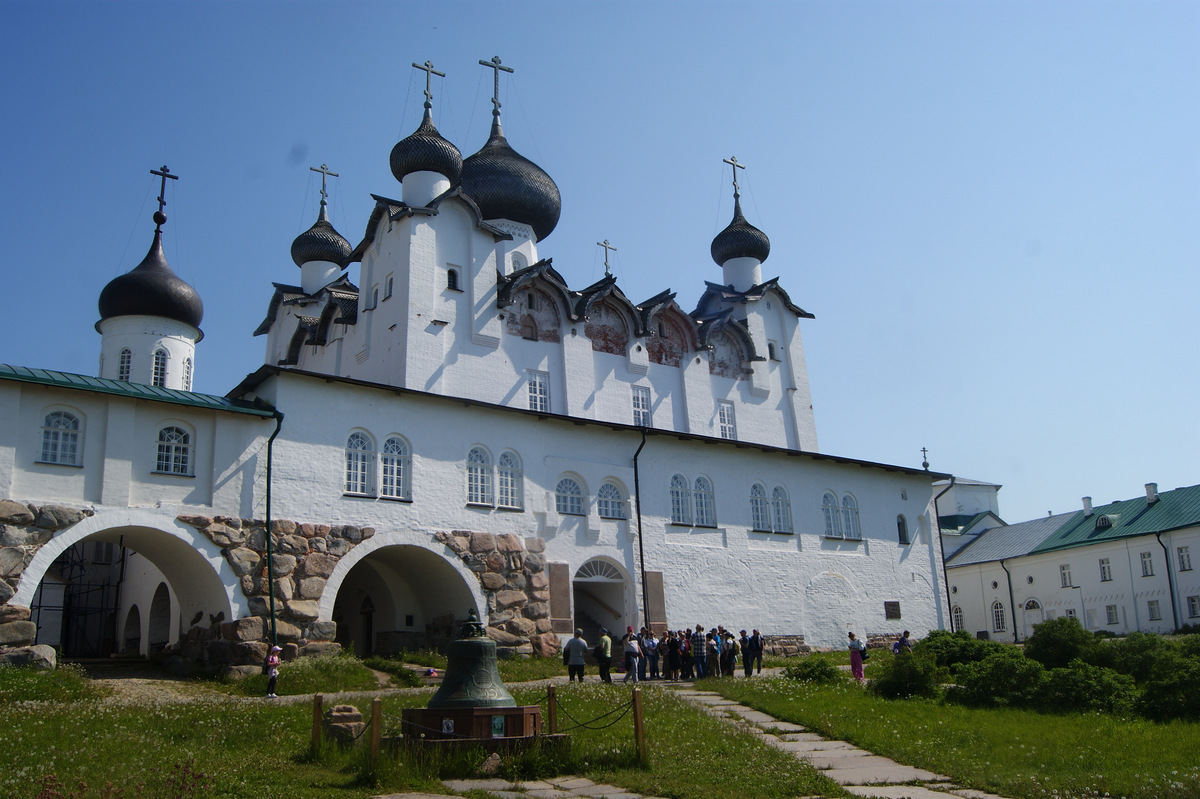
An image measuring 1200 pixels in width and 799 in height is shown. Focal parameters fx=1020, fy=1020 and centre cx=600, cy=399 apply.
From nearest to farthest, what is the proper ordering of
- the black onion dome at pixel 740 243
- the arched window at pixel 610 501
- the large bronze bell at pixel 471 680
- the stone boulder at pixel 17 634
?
the large bronze bell at pixel 471 680 < the stone boulder at pixel 17 634 < the arched window at pixel 610 501 < the black onion dome at pixel 740 243

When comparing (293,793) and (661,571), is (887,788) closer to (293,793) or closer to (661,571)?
(293,793)

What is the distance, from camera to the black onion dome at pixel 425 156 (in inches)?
1133

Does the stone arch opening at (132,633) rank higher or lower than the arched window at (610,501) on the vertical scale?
lower

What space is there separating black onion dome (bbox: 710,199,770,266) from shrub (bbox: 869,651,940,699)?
66.4 ft

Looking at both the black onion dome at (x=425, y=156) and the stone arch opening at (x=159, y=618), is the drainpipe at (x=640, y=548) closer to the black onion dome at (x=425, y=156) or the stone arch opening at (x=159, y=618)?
the black onion dome at (x=425, y=156)

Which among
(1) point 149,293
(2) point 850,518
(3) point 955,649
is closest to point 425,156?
(1) point 149,293

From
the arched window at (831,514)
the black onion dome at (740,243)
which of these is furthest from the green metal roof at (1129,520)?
the black onion dome at (740,243)

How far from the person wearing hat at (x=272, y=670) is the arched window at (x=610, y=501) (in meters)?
8.72

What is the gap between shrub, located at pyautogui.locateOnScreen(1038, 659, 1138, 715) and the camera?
48.1ft

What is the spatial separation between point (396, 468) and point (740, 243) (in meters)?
17.6

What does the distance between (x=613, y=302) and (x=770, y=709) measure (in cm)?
1671

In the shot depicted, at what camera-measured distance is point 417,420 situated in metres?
21.8

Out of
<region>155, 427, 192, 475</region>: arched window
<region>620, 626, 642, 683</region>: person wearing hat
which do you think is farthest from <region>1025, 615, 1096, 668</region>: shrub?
<region>155, 427, 192, 475</region>: arched window

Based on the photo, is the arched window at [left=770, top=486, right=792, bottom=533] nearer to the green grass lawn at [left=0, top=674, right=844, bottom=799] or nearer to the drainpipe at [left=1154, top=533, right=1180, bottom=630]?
the green grass lawn at [left=0, top=674, right=844, bottom=799]
